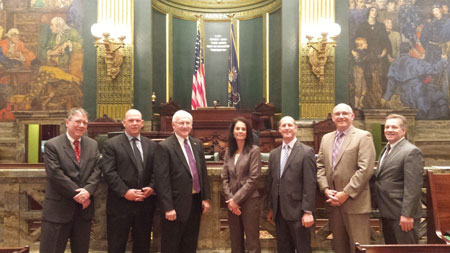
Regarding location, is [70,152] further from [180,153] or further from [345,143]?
[345,143]

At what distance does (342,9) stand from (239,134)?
752cm

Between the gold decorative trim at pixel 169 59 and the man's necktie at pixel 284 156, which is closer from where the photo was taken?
the man's necktie at pixel 284 156

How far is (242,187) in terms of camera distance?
3.26 m

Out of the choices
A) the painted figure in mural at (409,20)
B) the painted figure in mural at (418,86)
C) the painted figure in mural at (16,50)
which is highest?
the painted figure in mural at (409,20)

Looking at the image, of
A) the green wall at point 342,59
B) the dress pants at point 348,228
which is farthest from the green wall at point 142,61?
the dress pants at point 348,228

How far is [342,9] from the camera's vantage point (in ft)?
31.0

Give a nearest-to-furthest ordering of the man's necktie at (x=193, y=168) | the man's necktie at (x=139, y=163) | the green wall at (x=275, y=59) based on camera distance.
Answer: the man's necktie at (x=139, y=163) → the man's necktie at (x=193, y=168) → the green wall at (x=275, y=59)

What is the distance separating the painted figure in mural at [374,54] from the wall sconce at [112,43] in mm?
6249

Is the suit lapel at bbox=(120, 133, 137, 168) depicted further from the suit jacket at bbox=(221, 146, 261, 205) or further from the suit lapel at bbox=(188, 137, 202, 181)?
the suit jacket at bbox=(221, 146, 261, 205)

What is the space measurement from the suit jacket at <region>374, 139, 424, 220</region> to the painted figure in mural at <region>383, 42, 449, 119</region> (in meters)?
7.05

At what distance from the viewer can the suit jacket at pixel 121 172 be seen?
10.3 ft

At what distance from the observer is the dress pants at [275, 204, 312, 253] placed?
3105 mm

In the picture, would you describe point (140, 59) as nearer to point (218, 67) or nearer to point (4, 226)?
point (218, 67)

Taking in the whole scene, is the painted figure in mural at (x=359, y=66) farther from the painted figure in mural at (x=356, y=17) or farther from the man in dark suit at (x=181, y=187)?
Answer: the man in dark suit at (x=181, y=187)
